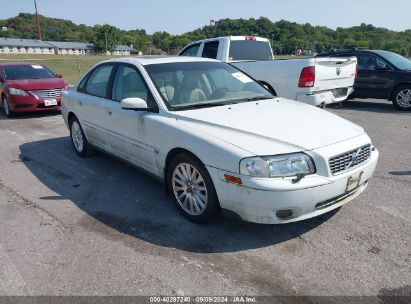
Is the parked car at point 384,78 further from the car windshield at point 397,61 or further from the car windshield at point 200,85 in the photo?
the car windshield at point 200,85

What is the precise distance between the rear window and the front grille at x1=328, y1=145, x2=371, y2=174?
5.90 m

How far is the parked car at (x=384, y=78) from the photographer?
30.5 ft

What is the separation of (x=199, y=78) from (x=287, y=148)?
5.56 feet

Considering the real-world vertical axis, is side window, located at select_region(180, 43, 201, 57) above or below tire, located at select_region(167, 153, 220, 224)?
above

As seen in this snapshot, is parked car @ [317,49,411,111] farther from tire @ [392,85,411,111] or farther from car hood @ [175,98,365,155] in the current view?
car hood @ [175,98,365,155]

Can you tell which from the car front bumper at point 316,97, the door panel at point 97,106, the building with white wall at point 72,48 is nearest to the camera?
the door panel at point 97,106

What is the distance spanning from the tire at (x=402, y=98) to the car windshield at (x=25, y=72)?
974cm

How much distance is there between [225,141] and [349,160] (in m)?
1.13

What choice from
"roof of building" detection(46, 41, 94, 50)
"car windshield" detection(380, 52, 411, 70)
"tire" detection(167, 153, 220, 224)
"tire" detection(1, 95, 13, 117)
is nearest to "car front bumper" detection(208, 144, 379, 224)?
"tire" detection(167, 153, 220, 224)

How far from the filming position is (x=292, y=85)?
24.7 feet

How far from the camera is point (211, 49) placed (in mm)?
8953

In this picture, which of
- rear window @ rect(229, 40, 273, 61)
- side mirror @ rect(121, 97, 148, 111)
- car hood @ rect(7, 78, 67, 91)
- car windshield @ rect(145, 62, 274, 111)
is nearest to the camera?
side mirror @ rect(121, 97, 148, 111)

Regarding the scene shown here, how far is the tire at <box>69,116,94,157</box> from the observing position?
18.5ft

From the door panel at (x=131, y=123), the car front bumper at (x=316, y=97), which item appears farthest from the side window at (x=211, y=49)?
the door panel at (x=131, y=123)
